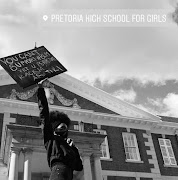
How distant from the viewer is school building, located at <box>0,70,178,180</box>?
13993mm

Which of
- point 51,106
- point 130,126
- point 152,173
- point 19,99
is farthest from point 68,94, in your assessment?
point 152,173

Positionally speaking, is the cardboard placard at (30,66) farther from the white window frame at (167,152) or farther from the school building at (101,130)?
the white window frame at (167,152)

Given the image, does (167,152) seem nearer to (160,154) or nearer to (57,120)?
(160,154)

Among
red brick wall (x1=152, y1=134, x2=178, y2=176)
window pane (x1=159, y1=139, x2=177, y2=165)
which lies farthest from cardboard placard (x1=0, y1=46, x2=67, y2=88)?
window pane (x1=159, y1=139, x2=177, y2=165)

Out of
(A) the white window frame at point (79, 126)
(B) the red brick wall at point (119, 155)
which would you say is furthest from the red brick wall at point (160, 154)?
(A) the white window frame at point (79, 126)

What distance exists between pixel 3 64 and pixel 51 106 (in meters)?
13.7

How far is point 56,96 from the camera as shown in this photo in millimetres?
18906

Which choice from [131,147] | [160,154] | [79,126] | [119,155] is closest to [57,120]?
[79,126]

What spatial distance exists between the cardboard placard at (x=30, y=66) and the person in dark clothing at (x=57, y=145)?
26.0 inches

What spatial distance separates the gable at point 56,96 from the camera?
1764cm

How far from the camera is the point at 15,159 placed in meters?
12.0

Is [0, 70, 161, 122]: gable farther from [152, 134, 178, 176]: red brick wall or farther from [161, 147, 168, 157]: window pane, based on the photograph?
[161, 147, 168, 157]: window pane

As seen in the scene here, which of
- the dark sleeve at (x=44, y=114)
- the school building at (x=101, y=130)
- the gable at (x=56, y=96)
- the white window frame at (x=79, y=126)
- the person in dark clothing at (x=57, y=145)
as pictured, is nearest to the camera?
the person in dark clothing at (x=57, y=145)

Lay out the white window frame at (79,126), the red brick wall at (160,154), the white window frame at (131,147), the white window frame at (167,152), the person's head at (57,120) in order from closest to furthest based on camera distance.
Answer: the person's head at (57,120) < the white window frame at (79,126) < the white window frame at (131,147) < the red brick wall at (160,154) < the white window frame at (167,152)
